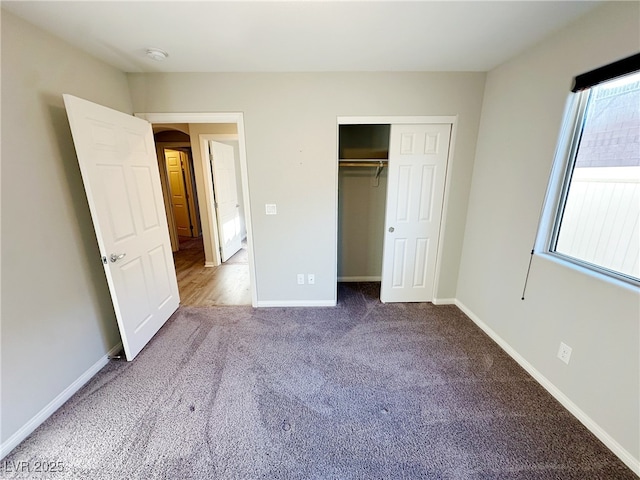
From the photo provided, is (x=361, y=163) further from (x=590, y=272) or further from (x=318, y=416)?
(x=318, y=416)

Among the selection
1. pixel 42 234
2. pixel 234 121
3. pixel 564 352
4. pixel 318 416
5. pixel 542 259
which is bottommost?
pixel 318 416

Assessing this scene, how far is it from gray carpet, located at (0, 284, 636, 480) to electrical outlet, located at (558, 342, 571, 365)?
0.30 metres

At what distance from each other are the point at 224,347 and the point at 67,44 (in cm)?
252

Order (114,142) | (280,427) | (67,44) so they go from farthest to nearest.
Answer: (114,142) < (67,44) < (280,427)

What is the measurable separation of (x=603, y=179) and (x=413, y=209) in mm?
1370

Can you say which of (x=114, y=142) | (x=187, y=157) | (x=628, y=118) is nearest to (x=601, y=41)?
(x=628, y=118)

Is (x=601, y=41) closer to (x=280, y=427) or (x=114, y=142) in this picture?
(x=280, y=427)

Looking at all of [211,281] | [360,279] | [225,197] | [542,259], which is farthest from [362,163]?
[211,281]

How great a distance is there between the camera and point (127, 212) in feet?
6.64

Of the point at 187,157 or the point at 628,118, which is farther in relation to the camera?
the point at 187,157

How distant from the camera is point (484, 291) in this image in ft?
7.93

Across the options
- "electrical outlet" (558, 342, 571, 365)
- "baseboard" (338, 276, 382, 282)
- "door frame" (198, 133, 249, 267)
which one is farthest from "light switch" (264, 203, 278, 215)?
"electrical outlet" (558, 342, 571, 365)

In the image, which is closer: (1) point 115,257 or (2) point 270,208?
(1) point 115,257

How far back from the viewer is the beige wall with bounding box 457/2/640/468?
133cm
